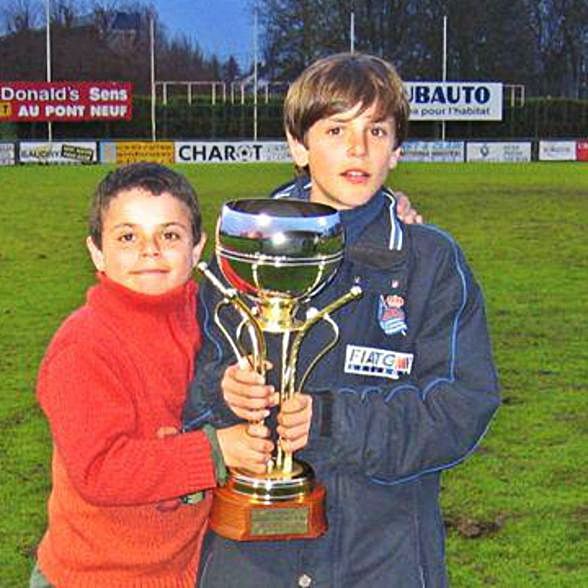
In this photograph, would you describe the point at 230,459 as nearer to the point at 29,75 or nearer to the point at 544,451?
the point at 544,451

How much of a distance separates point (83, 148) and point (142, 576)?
1365 inches

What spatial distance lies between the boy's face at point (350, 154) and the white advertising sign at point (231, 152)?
35.1 m

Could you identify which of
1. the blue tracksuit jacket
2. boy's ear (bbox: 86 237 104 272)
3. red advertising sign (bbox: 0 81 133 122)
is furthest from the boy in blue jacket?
red advertising sign (bbox: 0 81 133 122)

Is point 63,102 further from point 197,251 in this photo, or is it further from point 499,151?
point 197,251

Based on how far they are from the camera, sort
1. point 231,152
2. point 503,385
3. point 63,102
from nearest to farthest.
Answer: point 503,385 < point 231,152 < point 63,102

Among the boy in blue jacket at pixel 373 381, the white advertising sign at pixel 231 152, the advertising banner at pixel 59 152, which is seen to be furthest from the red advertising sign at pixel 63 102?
the boy in blue jacket at pixel 373 381

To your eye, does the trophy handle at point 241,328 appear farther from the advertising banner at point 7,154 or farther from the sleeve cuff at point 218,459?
the advertising banner at point 7,154

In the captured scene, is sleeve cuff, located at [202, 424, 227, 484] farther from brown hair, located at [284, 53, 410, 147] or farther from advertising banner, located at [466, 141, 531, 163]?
advertising banner, located at [466, 141, 531, 163]

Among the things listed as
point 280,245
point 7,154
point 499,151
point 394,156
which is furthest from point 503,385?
point 499,151

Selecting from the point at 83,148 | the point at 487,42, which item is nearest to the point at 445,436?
the point at 83,148

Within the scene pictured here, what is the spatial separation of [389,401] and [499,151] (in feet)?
126

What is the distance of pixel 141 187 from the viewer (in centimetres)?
248

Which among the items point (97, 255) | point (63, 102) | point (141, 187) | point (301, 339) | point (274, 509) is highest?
point (63, 102)

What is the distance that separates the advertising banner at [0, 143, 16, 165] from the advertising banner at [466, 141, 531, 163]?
532 inches
